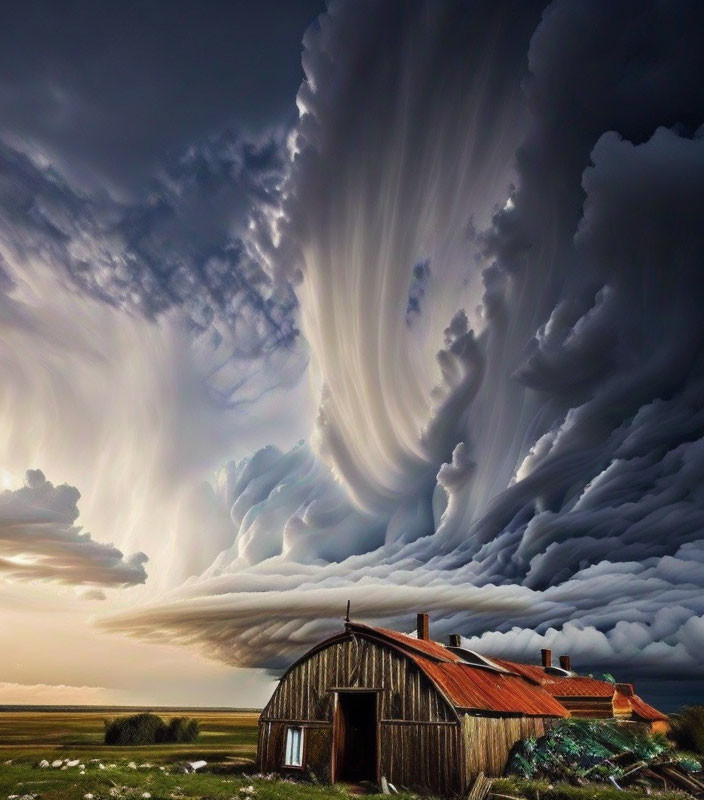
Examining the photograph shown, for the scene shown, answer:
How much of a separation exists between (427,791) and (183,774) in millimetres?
15617

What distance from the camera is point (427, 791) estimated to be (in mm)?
35500

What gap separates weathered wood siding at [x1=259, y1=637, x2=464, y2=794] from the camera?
118 ft

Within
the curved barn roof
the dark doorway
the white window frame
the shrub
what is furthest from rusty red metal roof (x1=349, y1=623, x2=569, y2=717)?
the shrub

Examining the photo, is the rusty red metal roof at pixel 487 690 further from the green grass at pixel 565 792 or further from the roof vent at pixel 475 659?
the green grass at pixel 565 792

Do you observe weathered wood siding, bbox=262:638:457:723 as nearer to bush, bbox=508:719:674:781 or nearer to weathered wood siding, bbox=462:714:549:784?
weathered wood siding, bbox=462:714:549:784

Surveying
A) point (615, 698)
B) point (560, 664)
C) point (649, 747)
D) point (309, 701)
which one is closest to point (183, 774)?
point (309, 701)

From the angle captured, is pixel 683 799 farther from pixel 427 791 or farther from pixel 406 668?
pixel 406 668

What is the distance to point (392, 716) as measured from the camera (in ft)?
126

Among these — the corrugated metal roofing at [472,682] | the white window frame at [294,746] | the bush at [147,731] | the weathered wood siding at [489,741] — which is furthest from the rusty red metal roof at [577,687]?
the bush at [147,731]

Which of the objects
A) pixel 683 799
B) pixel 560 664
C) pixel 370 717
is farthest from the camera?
pixel 560 664

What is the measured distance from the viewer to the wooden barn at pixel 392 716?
36.4 metres

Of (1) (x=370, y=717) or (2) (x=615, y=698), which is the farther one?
(2) (x=615, y=698)

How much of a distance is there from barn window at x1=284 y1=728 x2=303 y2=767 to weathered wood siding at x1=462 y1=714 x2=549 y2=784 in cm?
1114

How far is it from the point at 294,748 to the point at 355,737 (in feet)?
15.1
